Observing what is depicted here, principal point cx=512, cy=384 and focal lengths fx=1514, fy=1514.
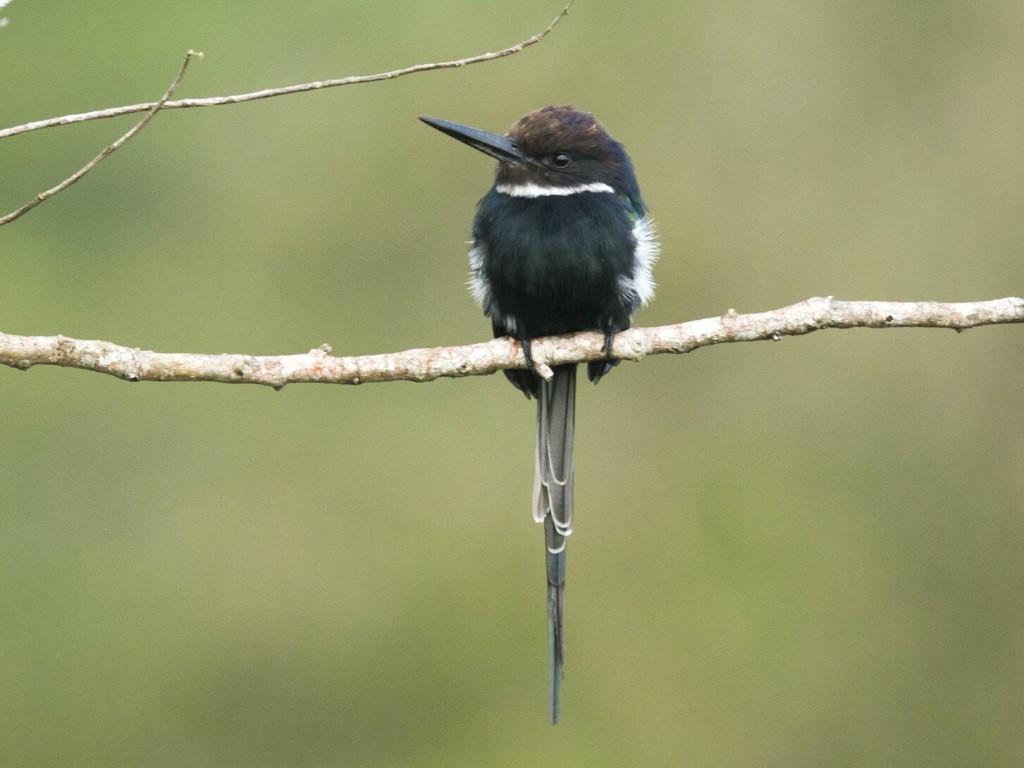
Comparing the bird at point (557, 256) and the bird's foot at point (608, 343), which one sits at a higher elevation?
the bird at point (557, 256)

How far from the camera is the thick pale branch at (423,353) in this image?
10.6 ft

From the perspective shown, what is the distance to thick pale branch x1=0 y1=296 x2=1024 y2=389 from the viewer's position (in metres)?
3.23

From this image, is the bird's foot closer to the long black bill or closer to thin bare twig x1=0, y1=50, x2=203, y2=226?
the long black bill

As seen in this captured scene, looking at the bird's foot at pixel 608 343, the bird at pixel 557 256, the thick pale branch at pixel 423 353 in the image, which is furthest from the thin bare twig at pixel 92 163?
the bird's foot at pixel 608 343

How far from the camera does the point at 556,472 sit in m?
4.18

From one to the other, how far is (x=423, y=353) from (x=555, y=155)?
926mm

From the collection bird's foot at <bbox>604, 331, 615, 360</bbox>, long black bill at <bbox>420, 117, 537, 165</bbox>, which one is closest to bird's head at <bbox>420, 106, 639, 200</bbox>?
long black bill at <bbox>420, 117, 537, 165</bbox>

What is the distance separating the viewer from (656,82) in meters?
7.27

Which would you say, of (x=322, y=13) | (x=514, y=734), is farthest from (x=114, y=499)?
(x=322, y=13)

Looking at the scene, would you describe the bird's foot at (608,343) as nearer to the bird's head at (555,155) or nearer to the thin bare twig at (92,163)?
the bird's head at (555,155)

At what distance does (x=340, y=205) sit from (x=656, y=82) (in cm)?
164

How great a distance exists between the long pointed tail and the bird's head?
1.71 ft

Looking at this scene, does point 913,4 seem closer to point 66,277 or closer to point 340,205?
point 340,205

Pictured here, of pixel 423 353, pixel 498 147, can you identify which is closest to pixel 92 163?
pixel 423 353
